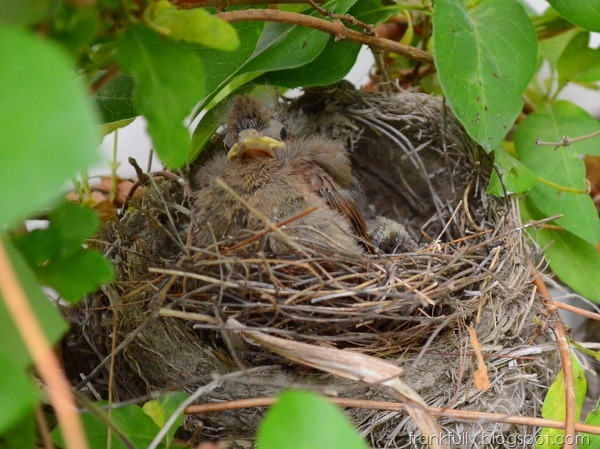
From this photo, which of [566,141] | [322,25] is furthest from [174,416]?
[566,141]

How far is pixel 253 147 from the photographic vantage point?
1.49 m

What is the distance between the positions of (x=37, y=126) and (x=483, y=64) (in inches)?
39.6

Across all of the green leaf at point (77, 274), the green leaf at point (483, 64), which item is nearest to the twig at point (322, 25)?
the green leaf at point (483, 64)

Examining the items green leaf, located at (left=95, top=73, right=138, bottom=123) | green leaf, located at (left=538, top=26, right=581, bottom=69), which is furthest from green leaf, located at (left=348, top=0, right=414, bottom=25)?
green leaf, located at (left=538, top=26, right=581, bottom=69)

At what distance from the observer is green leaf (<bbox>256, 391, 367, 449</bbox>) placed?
608mm

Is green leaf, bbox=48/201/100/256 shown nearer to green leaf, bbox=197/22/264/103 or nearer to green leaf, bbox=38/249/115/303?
green leaf, bbox=38/249/115/303

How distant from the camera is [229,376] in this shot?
98 centimetres

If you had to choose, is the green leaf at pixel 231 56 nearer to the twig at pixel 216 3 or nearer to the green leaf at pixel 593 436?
the twig at pixel 216 3

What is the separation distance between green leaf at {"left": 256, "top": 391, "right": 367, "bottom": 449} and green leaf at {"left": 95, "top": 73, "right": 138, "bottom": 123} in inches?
30.6

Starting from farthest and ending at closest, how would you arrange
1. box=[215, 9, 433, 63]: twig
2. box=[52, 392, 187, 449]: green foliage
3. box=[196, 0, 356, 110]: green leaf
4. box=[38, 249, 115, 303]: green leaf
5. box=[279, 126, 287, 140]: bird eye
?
box=[279, 126, 287, 140]: bird eye → box=[196, 0, 356, 110]: green leaf → box=[215, 9, 433, 63]: twig → box=[52, 392, 187, 449]: green foliage → box=[38, 249, 115, 303]: green leaf

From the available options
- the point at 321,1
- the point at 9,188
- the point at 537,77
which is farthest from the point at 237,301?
the point at 537,77

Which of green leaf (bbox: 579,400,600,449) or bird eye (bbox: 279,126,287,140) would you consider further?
bird eye (bbox: 279,126,287,140)

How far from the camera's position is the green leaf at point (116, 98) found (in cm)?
125

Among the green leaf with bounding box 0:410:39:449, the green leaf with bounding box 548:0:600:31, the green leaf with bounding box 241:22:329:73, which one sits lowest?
the green leaf with bounding box 0:410:39:449
